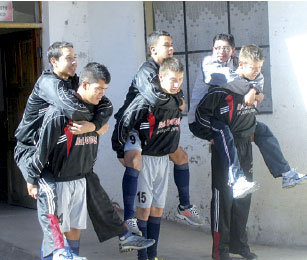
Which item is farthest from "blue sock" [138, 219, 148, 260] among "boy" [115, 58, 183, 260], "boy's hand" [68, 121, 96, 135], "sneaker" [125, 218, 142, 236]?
"boy's hand" [68, 121, 96, 135]

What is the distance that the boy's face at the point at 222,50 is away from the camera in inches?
262

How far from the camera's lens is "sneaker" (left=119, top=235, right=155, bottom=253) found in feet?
19.5

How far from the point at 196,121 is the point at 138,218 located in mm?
1084

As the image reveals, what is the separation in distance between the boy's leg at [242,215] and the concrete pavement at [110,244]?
156mm

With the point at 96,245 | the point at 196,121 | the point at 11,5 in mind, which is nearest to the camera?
the point at 196,121

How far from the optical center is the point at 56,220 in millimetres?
5348

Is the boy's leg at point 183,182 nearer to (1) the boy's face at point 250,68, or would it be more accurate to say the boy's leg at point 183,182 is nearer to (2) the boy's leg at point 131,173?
(2) the boy's leg at point 131,173

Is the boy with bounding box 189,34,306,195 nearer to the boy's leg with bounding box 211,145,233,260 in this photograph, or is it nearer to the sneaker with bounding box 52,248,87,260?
the boy's leg with bounding box 211,145,233,260

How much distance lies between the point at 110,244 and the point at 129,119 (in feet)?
5.59

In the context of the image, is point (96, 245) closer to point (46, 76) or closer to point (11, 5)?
point (46, 76)

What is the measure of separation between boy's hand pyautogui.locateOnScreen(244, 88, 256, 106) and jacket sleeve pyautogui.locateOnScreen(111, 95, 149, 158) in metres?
0.93

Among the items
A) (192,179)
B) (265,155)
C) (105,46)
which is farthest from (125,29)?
(265,155)

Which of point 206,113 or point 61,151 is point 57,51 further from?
point 206,113

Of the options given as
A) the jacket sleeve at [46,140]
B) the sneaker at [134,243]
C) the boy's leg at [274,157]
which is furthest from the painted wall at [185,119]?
the jacket sleeve at [46,140]
